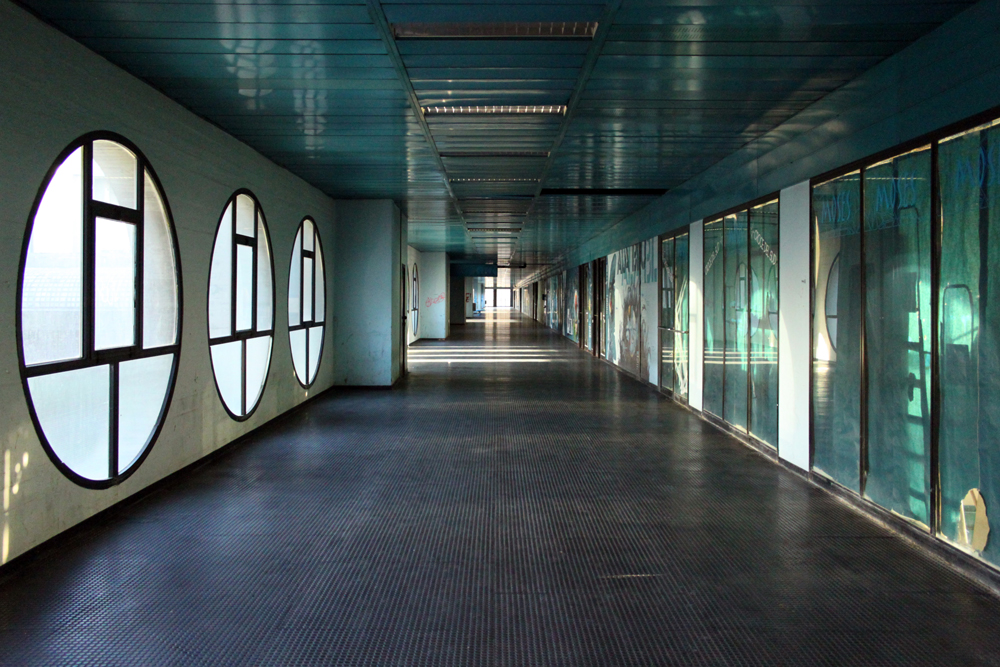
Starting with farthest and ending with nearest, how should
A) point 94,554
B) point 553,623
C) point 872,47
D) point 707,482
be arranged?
point 707,482
point 872,47
point 94,554
point 553,623

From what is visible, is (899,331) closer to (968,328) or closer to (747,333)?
(968,328)

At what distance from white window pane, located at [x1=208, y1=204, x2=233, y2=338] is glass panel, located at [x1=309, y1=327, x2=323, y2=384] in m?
3.03

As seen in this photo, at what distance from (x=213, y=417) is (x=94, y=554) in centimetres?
250

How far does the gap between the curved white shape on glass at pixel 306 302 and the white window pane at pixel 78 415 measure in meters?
4.19

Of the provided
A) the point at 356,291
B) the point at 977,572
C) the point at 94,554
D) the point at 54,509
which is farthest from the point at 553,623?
Result: the point at 356,291

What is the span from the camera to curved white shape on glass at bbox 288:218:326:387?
9070mm

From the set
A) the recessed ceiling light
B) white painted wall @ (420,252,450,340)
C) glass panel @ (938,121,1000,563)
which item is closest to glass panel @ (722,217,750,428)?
the recessed ceiling light

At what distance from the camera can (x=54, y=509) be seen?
163 inches

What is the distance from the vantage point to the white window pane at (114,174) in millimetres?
4625

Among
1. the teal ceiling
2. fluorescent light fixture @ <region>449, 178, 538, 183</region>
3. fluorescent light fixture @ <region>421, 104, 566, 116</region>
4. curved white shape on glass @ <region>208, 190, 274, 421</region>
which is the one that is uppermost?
fluorescent light fixture @ <region>449, 178, 538, 183</region>

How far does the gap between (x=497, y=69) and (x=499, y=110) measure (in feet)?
3.86

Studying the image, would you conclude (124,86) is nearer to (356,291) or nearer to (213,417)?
(213,417)

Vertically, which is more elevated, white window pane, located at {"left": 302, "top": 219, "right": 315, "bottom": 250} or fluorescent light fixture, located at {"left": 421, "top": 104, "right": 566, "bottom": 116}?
fluorescent light fixture, located at {"left": 421, "top": 104, "right": 566, "bottom": 116}

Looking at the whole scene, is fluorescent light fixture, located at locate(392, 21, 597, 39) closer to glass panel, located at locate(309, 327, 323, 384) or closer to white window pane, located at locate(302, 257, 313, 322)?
white window pane, located at locate(302, 257, 313, 322)
